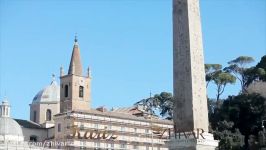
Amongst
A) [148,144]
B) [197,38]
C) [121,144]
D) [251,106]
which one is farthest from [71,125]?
[197,38]

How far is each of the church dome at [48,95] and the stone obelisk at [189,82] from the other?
4178 centimetres

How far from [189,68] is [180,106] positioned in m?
1.17

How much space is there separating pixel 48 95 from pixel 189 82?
42783 millimetres

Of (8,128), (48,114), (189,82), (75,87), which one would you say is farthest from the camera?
(48,114)

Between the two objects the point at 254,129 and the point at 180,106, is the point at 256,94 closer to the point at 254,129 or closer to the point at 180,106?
the point at 254,129

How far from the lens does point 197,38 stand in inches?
631

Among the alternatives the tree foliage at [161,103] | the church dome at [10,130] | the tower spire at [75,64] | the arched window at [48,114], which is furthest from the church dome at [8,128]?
the tree foliage at [161,103]

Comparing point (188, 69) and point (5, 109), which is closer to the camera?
point (188, 69)

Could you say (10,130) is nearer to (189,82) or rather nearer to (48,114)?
(48,114)

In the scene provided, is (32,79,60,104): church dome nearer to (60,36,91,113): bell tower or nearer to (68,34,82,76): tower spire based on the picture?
(60,36,91,113): bell tower

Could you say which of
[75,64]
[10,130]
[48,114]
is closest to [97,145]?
[10,130]

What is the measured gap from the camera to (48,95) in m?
56.8

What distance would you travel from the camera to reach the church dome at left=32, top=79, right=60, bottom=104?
5666 centimetres

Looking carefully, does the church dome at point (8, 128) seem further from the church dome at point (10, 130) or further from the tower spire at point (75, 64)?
the tower spire at point (75, 64)
